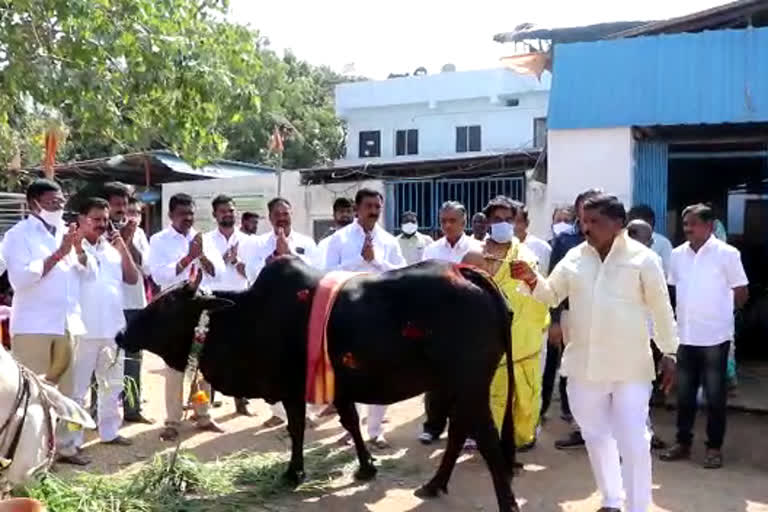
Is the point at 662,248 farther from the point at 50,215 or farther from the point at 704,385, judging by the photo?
the point at 50,215

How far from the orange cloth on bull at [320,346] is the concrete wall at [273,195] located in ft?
36.4

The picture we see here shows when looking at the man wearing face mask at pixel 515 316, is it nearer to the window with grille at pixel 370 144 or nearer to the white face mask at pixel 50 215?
the white face mask at pixel 50 215

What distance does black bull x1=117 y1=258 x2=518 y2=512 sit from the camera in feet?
16.3

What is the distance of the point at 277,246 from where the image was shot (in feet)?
24.0

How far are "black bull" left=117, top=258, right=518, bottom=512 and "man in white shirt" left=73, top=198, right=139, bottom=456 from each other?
34.2 inches

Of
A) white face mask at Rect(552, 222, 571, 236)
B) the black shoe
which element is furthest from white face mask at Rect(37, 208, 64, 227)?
white face mask at Rect(552, 222, 571, 236)

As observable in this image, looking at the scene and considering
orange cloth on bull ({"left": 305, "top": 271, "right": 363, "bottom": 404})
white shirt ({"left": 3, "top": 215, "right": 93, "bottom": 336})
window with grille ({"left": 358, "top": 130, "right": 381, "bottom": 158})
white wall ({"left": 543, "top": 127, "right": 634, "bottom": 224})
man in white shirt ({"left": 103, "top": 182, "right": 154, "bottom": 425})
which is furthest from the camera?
window with grille ({"left": 358, "top": 130, "right": 381, "bottom": 158})

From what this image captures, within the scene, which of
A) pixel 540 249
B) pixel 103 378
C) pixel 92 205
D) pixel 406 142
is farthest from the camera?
pixel 406 142

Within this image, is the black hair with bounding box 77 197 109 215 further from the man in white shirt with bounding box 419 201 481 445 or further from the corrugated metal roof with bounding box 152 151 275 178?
the corrugated metal roof with bounding box 152 151 275 178

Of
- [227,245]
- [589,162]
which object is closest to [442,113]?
[589,162]

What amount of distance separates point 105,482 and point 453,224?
3.10m

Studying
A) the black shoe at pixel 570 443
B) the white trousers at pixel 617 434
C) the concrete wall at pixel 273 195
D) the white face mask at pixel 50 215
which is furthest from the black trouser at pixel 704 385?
the concrete wall at pixel 273 195

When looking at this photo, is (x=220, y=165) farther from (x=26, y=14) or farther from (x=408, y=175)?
(x=26, y=14)

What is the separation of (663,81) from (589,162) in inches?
42.4
